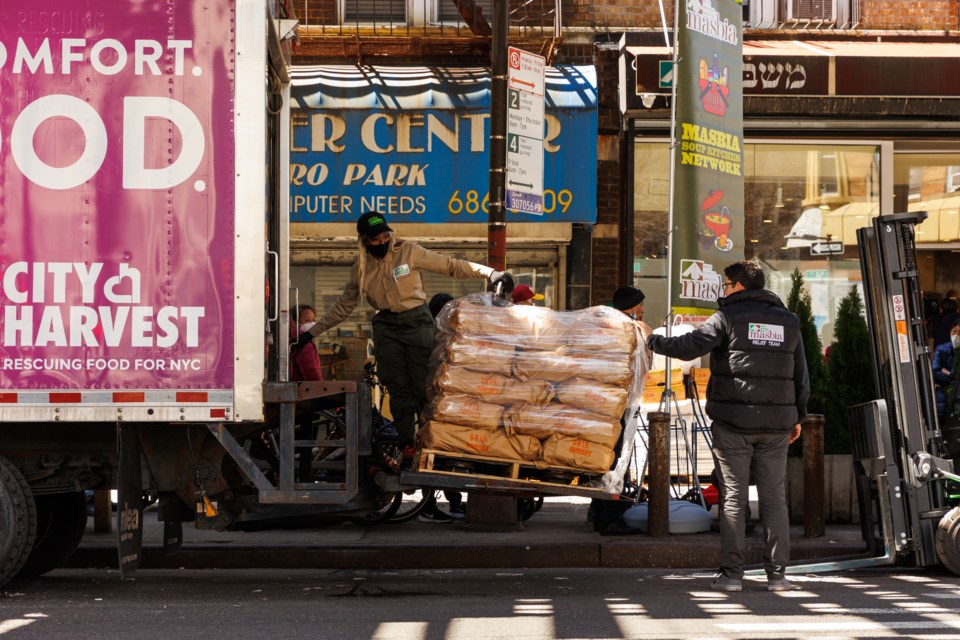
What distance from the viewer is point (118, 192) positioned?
681cm

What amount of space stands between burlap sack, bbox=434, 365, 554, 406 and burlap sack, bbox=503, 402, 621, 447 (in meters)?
0.05

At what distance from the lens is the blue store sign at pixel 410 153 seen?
42.7 feet

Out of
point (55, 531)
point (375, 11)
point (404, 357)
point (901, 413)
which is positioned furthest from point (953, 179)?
point (55, 531)

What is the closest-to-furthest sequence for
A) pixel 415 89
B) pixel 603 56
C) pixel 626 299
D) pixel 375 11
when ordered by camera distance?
pixel 626 299, pixel 415 89, pixel 603 56, pixel 375 11

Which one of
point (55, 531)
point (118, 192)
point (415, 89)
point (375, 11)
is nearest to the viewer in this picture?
point (118, 192)

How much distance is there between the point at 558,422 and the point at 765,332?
140cm

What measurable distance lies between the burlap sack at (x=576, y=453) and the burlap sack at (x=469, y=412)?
331mm

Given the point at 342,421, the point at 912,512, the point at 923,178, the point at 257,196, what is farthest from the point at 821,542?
the point at 923,178

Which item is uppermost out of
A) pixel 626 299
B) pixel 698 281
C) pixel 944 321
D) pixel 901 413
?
pixel 698 281

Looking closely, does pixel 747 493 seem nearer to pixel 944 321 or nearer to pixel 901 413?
pixel 901 413

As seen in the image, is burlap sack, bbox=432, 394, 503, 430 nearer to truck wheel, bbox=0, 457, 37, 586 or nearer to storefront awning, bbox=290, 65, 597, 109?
truck wheel, bbox=0, 457, 37, 586

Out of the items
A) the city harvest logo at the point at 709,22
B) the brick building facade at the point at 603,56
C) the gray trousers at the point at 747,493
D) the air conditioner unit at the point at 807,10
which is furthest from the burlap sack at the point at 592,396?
the air conditioner unit at the point at 807,10

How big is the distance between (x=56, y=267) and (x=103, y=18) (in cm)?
140

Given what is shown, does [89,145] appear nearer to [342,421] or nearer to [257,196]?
[257,196]
